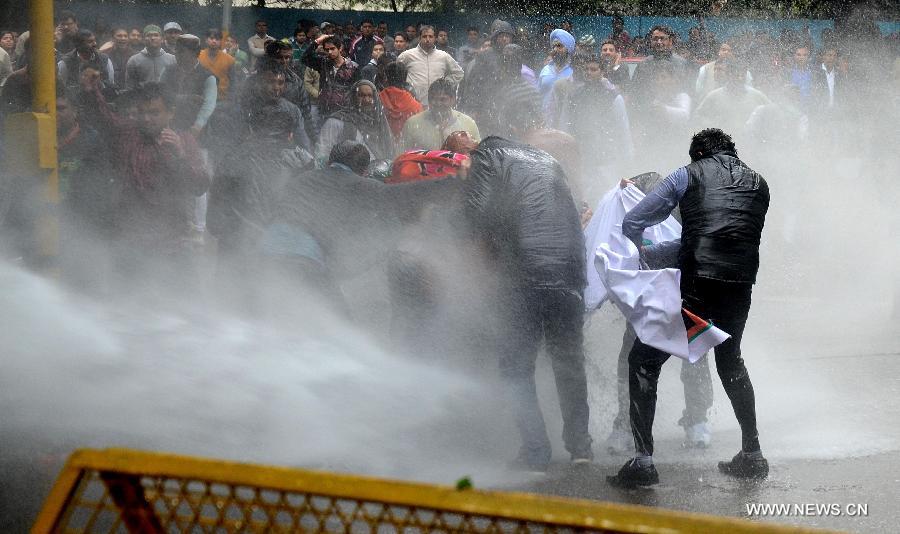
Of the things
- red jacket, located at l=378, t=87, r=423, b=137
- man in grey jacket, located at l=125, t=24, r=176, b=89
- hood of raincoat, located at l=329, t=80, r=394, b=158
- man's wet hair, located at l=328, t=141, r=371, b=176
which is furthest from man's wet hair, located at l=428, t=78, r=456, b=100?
man in grey jacket, located at l=125, t=24, r=176, b=89

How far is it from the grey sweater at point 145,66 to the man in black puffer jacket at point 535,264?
7075 mm

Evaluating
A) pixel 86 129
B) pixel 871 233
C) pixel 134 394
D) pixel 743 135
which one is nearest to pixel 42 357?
pixel 134 394

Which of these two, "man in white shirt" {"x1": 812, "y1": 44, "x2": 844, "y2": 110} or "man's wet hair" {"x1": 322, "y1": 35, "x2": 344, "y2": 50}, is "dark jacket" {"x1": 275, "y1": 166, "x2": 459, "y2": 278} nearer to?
"man's wet hair" {"x1": 322, "y1": 35, "x2": 344, "y2": 50}

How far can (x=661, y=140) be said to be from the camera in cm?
1211

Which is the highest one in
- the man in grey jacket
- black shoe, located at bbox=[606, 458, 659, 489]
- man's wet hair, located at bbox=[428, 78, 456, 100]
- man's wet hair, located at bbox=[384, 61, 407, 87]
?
man's wet hair, located at bbox=[428, 78, 456, 100]

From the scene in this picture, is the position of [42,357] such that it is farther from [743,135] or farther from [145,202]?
[743,135]

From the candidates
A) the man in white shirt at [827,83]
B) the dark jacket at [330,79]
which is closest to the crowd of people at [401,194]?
the dark jacket at [330,79]

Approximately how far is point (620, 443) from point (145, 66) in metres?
7.87

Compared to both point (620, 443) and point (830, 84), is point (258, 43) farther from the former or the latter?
point (620, 443)

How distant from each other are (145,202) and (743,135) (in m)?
7.56

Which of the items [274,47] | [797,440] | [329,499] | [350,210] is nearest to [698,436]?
[797,440]

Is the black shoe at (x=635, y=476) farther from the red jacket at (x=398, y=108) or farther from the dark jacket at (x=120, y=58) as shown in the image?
the dark jacket at (x=120, y=58)

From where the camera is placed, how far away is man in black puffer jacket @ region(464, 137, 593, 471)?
5902 millimetres

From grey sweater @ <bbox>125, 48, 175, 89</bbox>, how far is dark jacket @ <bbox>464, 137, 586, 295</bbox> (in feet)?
23.2
